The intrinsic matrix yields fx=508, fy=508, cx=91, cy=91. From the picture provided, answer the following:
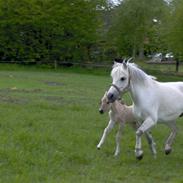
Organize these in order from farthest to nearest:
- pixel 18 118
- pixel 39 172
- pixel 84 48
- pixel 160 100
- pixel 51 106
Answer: pixel 84 48 → pixel 51 106 → pixel 18 118 → pixel 160 100 → pixel 39 172

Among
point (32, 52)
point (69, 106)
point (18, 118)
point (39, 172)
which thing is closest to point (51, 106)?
point (69, 106)

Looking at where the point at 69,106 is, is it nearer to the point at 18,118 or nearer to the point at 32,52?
the point at 18,118

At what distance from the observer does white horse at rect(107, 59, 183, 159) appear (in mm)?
8117

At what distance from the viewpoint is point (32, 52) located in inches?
1645

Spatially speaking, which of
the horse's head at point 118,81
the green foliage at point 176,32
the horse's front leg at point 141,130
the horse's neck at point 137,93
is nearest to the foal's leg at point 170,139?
the horse's front leg at point 141,130

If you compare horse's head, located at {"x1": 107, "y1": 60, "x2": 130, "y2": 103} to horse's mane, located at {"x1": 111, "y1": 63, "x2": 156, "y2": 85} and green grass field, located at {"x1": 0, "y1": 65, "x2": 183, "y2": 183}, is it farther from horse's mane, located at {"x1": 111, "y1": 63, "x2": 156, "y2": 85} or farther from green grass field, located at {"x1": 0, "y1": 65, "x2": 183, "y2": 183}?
green grass field, located at {"x1": 0, "y1": 65, "x2": 183, "y2": 183}

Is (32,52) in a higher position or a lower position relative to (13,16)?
lower

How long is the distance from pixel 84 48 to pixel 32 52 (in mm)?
5100

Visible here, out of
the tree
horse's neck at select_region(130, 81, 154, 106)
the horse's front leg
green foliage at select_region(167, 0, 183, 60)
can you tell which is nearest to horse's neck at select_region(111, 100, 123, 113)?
horse's neck at select_region(130, 81, 154, 106)

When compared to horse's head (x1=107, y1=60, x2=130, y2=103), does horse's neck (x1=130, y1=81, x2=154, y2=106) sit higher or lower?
lower

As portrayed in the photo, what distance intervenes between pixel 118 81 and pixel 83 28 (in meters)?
35.7

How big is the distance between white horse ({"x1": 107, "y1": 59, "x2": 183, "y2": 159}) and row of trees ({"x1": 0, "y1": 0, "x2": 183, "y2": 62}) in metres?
33.5

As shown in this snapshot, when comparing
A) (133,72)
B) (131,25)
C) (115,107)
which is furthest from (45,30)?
(133,72)

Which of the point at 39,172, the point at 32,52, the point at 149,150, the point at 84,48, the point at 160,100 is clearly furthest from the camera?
the point at 84,48
